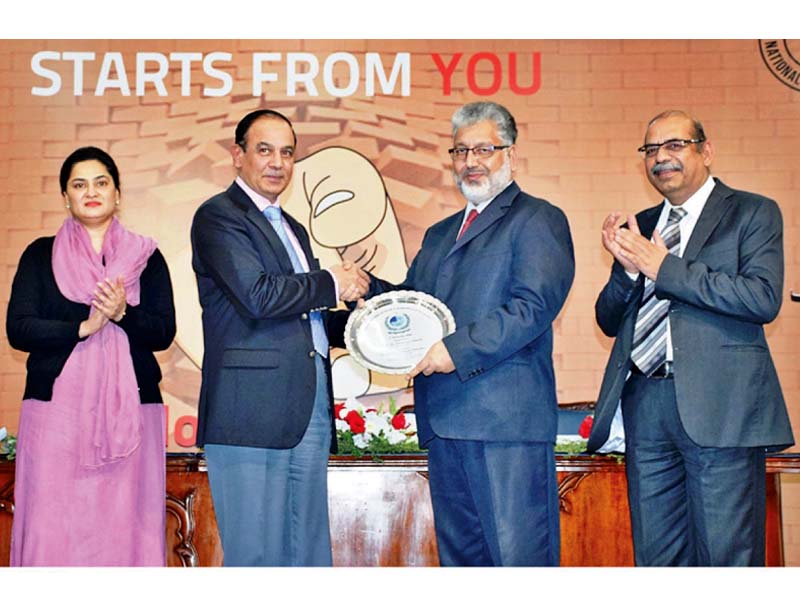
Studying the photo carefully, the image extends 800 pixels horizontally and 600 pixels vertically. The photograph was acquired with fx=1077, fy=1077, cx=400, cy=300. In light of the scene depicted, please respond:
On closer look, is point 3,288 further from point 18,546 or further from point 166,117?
point 18,546

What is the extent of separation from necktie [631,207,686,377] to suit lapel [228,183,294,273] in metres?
1.27

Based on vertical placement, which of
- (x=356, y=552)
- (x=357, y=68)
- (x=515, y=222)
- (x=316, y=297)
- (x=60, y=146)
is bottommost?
(x=356, y=552)

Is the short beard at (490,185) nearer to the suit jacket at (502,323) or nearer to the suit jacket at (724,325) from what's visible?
the suit jacket at (502,323)

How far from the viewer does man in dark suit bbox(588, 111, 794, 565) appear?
3600 mm

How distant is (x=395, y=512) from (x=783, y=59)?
3.91 metres

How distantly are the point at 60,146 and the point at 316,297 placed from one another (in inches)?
141

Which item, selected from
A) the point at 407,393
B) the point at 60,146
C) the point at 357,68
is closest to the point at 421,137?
the point at 357,68

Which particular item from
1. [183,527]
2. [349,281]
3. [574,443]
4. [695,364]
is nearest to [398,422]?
[574,443]

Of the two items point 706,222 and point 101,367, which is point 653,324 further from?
point 101,367

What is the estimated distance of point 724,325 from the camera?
370 cm

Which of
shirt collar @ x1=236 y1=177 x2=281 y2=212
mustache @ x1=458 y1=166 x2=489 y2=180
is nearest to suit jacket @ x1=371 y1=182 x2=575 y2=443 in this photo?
mustache @ x1=458 y1=166 x2=489 y2=180

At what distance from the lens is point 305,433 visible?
12.3 feet

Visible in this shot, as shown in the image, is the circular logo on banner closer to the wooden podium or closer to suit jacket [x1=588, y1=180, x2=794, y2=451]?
the wooden podium

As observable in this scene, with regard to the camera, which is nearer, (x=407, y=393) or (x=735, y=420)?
(x=735, y=420)
